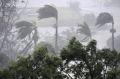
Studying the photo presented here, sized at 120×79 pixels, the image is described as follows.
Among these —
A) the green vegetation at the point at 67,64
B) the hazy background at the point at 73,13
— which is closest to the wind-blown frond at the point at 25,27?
the hazy background at the point at 73,13

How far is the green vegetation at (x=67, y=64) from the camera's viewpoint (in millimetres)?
14211

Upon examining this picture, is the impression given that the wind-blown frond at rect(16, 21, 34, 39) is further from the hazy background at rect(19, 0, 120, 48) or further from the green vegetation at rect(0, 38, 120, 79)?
the green vegetation at rect(0, 38, 120, 79)

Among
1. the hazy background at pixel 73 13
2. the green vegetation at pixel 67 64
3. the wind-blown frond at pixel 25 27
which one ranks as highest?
the green vegetation at pixel 67 64

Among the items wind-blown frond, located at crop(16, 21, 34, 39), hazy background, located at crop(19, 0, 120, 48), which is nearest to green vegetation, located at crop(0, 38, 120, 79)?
wind-blown frond, located at crop(16, 21, 34, 39)

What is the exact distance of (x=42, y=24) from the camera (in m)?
71.6

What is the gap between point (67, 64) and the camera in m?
14.9

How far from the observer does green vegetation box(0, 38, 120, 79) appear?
14.2 metres

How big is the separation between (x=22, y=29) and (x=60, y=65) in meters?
25.7

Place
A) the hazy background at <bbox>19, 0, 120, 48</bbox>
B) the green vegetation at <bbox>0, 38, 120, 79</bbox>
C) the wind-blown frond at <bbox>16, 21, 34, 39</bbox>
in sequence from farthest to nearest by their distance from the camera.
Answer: the hazy background at <bbox>19, 0, 120, 48</bbox>, the wind-blown frond at <bbox>16, 21, 34, 39</bbox>, the green vegetation at <bbox>0, 38, 120, 79</bbox>

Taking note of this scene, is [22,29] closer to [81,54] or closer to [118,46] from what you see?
[118,46]

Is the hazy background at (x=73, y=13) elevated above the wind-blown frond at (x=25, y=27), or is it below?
below

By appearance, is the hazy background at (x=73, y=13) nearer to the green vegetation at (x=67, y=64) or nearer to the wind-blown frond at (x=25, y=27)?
the wind-blown frond at (x=25, y=27)

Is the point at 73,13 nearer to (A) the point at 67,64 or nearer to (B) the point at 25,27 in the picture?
(B) the point at 25,27

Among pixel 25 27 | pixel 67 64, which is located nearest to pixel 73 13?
pixel 25 27
